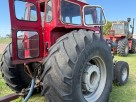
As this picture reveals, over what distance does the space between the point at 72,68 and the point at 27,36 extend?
105cm

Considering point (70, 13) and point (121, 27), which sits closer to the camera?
point (70, 13)

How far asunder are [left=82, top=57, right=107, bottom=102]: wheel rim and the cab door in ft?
2.78

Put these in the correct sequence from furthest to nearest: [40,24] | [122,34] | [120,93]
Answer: [122,34] → [120,93] → [40,24]

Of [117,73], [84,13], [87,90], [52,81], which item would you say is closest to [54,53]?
[52,81]

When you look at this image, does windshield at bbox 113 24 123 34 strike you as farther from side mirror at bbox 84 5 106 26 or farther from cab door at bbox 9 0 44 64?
cab door at bbox 9 0 44 64

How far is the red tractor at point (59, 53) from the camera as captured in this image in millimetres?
2922

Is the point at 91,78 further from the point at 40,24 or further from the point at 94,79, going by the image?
the point at 40,24

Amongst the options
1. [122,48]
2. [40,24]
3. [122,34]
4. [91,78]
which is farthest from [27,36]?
[122,34]

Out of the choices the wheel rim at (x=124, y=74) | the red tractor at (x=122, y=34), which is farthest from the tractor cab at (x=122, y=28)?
the wheel rim at (x=124, y=74)

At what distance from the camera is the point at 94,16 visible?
4555 mm

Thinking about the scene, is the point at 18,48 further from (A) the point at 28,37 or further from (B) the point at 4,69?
(B) the point at 4,69

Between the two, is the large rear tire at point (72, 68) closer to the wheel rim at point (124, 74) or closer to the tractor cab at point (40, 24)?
the tractor cab at point (40, 24)

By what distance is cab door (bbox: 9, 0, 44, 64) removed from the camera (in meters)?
3.20

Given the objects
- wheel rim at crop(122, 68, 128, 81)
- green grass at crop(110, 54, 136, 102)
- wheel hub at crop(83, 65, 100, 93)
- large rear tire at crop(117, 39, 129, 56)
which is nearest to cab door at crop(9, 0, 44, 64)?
wheel hub at crop(83, 65, 100, 93)
